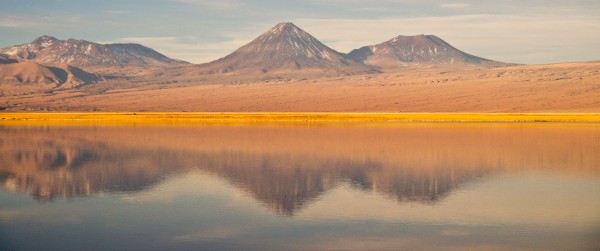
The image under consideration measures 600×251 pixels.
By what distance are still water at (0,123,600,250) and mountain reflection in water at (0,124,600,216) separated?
85 mm

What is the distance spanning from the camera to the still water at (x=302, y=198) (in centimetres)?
1461

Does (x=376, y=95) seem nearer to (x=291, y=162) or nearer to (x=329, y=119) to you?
(x=329, y=119)

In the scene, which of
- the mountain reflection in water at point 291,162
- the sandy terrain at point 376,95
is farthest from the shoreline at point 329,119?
the mountain reflection in water at point 291,162

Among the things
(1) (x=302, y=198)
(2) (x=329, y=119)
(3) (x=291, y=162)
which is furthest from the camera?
(2) (x=329, y=119)

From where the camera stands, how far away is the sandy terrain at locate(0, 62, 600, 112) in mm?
119625

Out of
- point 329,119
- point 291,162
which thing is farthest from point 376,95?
point 291,162

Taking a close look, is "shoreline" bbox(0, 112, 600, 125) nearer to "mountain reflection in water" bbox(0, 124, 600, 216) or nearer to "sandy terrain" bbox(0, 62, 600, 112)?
"sandy terrain" bbox(0, 62, 600, 112)

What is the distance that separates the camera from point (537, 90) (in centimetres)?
13062

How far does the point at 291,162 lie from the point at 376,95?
108 m

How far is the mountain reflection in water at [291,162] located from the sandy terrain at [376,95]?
73.4 m

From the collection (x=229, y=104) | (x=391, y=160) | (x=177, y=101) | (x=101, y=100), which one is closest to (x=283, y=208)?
(x=391, y=160)

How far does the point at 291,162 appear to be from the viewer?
29.7 metres

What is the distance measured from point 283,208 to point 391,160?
13.0 m

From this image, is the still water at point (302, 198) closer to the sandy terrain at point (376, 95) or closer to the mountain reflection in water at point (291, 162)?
the mountain reflection in water at point (291, 162)
